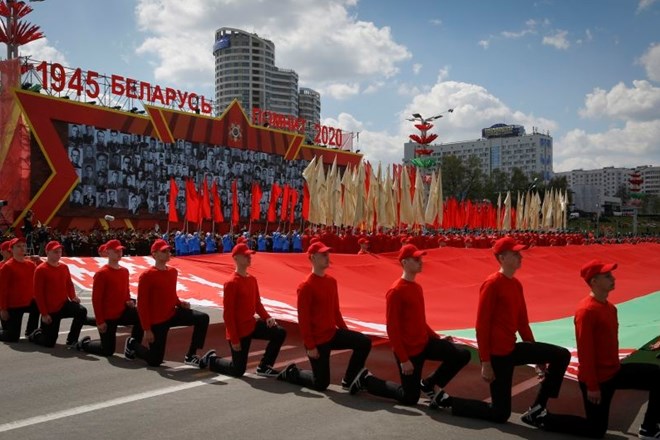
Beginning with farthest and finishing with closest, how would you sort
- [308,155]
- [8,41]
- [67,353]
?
[308,155]
[8,41]
[67,353]

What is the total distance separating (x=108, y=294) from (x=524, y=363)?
550 centimetres

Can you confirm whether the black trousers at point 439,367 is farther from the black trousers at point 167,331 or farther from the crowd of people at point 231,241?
the crowd of people at point 231,241

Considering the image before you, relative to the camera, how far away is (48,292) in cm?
873

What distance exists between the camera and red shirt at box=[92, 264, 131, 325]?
8016mm

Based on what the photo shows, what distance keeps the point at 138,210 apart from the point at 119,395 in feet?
100

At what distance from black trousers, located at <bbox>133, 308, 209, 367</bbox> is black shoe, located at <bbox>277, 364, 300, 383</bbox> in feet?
4.55

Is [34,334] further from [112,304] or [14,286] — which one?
[112,304]

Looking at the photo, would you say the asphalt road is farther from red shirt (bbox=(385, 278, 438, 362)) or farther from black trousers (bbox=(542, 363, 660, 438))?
red shirt (bbox=(385, 278, 438, 362))

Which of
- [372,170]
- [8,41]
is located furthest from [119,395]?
[8,41]

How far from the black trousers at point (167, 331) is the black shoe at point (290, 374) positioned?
1.39 meters

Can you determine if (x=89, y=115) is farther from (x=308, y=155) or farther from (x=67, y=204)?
(x=308, y=155)

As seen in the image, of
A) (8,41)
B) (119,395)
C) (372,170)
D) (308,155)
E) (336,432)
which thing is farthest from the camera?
(308,155)

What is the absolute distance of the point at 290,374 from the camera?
22.4 ft

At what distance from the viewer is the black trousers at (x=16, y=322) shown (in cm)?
926
